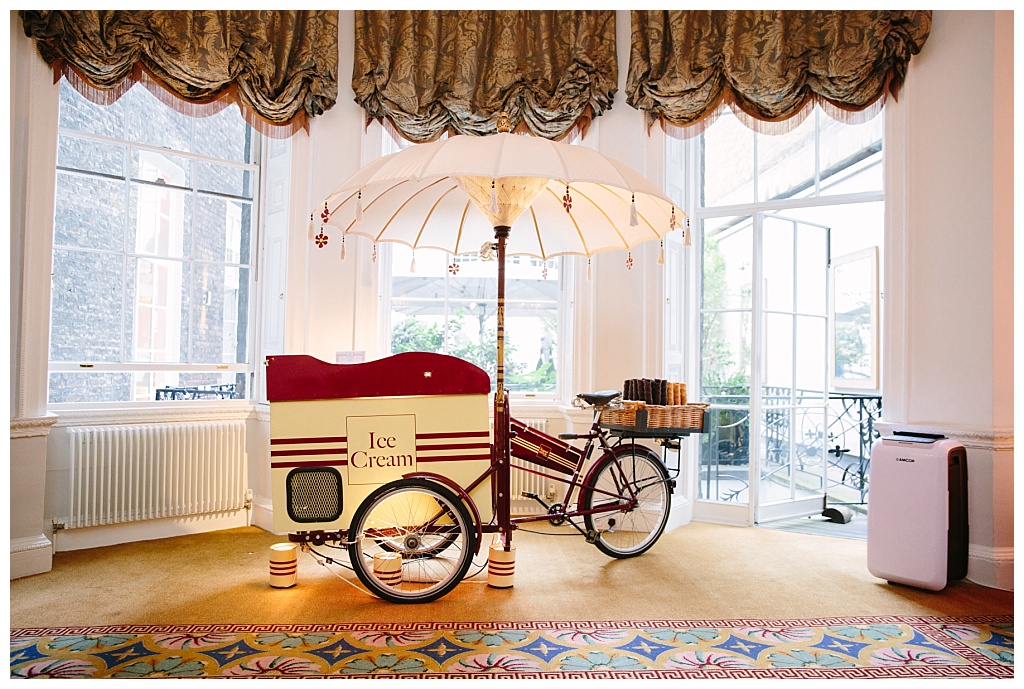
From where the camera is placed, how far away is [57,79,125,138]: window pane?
3.86 m

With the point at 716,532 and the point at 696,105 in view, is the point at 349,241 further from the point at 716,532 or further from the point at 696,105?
the point at 716,532

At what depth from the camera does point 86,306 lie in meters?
3.94

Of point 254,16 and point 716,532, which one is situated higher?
point 254,16

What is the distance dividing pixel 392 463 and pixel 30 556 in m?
1.86

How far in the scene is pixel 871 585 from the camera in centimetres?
335

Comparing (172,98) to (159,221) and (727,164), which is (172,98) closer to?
(159,221)

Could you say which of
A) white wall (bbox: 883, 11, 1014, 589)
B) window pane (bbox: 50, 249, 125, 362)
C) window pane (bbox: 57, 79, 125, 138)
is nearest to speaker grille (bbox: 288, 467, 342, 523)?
window pane (bbox: 50, 249, 125, 362)

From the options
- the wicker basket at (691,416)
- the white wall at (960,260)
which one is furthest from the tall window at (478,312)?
the white wall at (960,260)

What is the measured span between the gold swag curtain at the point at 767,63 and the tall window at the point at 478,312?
1221 millimetres

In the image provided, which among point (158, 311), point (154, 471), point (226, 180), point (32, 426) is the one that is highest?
point (226, 180)

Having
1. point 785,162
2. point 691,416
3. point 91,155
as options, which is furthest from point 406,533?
point 785,162

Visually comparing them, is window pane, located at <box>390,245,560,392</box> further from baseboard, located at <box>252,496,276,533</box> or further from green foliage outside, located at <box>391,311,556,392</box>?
baseboard, located at <box>252,496,276,533</box>
